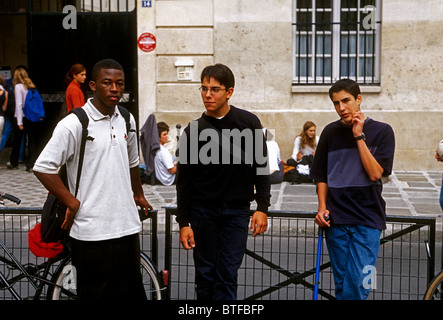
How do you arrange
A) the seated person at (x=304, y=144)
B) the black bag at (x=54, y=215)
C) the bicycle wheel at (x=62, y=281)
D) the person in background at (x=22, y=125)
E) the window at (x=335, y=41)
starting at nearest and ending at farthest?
the black bag at (x=54, y=215)
the bicycle wheel at (x=62, y=281)
the seated person at (x=304, y=144)
the person in background at (x=22, y=125)
the window at (x=335, y=41)

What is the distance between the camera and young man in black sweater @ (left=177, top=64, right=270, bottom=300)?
4324 millimetres

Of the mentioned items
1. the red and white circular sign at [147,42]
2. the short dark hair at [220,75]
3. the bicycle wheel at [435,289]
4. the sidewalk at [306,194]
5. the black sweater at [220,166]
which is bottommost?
the sidewalk at [306,194]

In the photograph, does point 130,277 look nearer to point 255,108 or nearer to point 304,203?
point 304,203

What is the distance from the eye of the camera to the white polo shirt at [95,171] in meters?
3.94

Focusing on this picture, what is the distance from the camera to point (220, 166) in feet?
14.2

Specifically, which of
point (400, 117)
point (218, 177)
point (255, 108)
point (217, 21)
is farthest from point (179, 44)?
point (218, 177)

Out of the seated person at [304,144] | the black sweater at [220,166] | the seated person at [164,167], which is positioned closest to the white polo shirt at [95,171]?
the black sweater at [220,166]

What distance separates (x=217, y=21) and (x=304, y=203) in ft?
15.5

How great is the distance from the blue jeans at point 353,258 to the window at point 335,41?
30.4 feet

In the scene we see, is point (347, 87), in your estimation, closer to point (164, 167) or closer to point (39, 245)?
point (39, 245)

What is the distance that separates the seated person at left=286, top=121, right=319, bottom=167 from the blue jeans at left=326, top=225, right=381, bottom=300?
7.84 meters

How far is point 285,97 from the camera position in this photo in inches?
524

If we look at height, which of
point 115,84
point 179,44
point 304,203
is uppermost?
point 179,44

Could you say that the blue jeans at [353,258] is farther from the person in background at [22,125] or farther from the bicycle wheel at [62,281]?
the person in background at [22,125]
